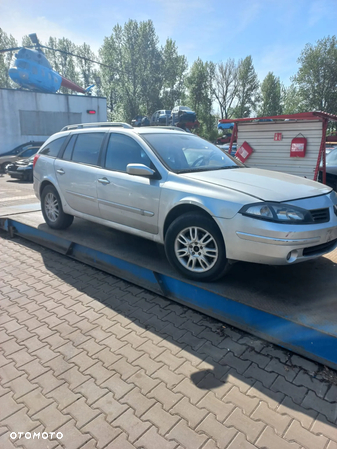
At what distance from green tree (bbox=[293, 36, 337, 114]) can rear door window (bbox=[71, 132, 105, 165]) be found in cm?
3974

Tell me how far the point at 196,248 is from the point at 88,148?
236 centimetres

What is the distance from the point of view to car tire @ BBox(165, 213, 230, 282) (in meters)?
3.14

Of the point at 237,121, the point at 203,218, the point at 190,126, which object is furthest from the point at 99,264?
the point at 190,126

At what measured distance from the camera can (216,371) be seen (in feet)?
8.09

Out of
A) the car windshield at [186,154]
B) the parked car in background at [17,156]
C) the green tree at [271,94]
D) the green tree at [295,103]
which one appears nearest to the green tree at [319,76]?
the green tree at [295,103]

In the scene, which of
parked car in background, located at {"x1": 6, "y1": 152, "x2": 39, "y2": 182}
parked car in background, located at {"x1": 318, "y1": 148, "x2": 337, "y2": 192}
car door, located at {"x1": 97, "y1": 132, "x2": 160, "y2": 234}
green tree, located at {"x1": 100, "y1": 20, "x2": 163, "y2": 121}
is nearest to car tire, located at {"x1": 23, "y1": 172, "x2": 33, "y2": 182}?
parked car in background, located at {"x1": 6, "y1": 152, "x2": 39, "y2": 182}

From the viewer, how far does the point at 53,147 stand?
5.31 metres

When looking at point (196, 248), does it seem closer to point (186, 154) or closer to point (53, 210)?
point (186, 154)

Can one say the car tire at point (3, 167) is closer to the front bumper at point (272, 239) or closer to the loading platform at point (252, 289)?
the loading platform at point (252, 289)

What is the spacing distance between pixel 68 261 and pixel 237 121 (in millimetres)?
6133

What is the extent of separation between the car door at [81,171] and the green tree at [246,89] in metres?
50.1

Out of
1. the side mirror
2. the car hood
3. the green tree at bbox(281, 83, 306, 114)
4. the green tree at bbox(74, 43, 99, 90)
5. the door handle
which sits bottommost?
the door handle

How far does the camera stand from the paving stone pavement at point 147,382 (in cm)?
193

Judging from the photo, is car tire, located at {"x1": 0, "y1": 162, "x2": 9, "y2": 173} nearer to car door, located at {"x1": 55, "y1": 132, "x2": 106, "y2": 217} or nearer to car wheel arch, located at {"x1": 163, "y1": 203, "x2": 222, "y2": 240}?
car door, located at {"x1": 55, "y1": 132, "x2": 106, "y2": 217}
